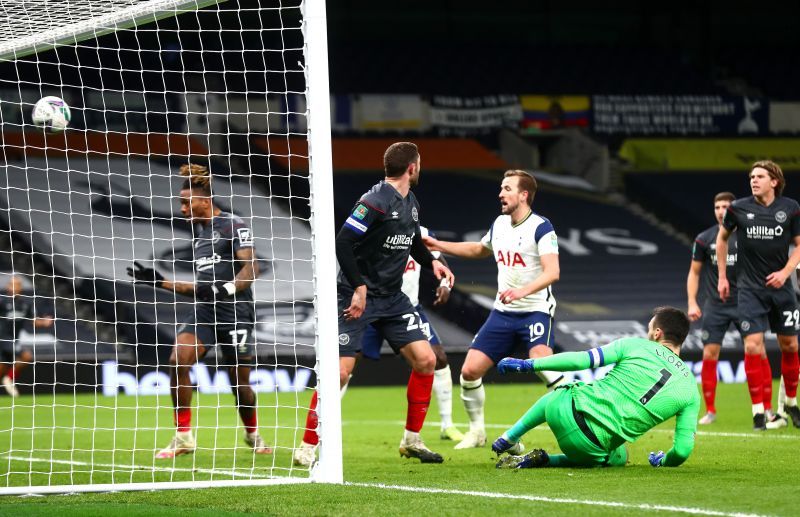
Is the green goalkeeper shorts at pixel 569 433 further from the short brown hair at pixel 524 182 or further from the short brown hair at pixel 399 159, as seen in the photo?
the short brown hair at pixel 524 182

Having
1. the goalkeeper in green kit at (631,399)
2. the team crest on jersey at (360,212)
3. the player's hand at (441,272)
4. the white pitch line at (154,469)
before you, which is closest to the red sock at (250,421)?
the white pitch line at (154,469)

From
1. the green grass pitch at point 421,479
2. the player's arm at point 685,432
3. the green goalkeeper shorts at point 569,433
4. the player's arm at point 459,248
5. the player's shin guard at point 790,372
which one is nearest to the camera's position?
the green grass pitch at point 421,479

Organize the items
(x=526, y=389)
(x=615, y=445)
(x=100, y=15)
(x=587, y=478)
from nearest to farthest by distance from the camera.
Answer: (x=587, y=478)
(x=615, y=445)
(x=100, y=15)
(x=526, y=389)

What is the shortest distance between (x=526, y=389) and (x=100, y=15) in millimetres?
10123

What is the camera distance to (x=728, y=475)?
662 cm

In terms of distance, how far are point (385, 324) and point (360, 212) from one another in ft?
2.70

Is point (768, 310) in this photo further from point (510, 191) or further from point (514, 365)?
point (514, 365)

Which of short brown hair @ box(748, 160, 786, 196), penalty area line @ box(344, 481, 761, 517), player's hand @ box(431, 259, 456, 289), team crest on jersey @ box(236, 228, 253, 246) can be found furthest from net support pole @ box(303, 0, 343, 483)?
short brown hair @ box(748, 160, 786, 196)

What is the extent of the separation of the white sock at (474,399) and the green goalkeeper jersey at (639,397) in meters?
2.04

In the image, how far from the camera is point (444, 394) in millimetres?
10438

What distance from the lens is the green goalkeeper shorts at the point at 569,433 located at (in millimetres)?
6727

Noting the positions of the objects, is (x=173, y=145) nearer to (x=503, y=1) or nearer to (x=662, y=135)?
(x=503, y=1)

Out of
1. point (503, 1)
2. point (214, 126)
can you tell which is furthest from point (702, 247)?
point (503, 1)

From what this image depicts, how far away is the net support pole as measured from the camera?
21.2 ft
